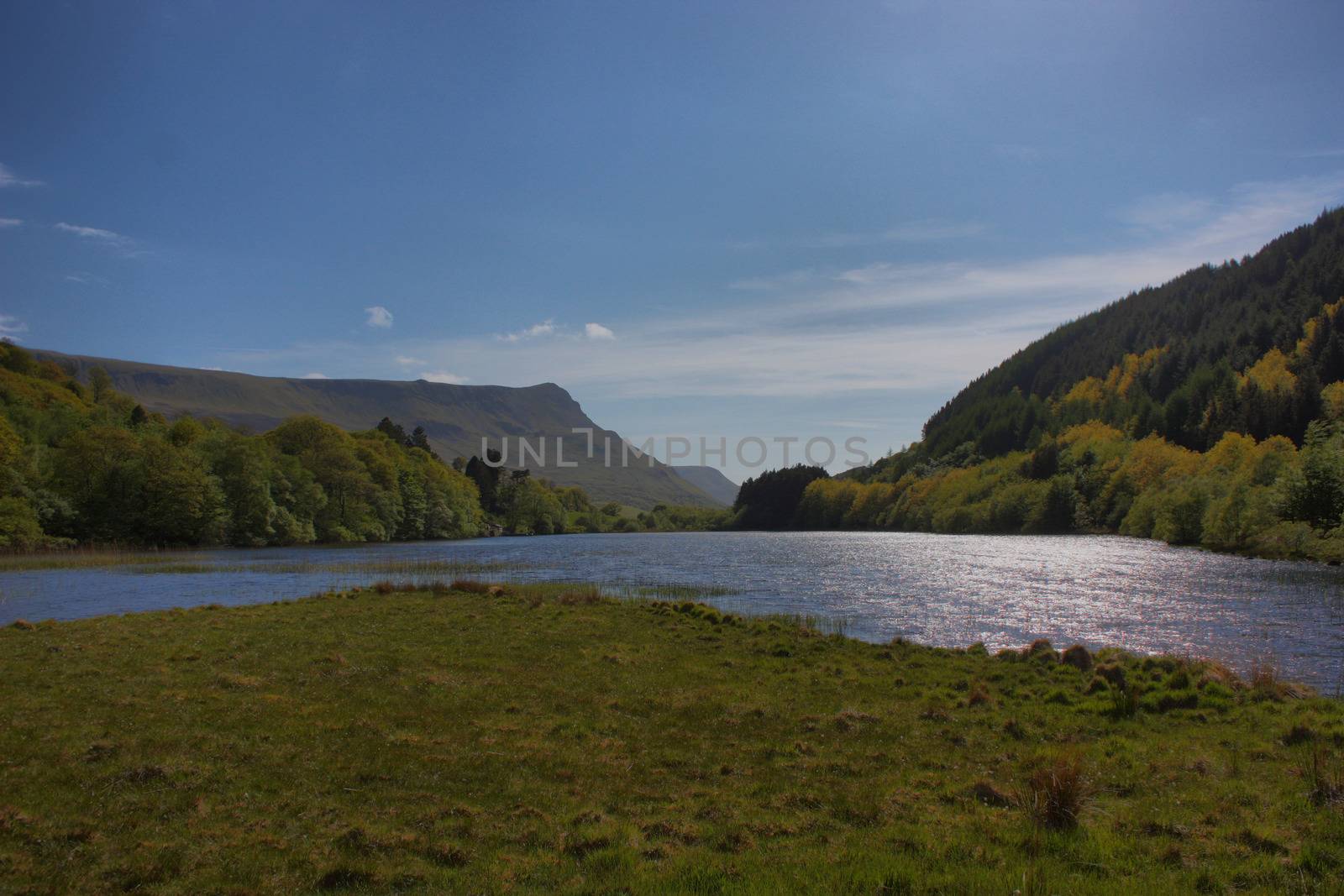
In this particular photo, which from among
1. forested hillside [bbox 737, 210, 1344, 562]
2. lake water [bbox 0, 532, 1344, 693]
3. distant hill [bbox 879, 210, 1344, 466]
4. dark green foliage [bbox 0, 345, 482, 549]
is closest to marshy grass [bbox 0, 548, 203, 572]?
lake water [bbox 0, 532, 1344, 693]

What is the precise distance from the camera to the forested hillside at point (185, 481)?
234 ft

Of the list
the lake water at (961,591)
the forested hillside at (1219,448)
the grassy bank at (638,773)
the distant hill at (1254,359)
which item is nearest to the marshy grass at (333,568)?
the lake water at (961,591)

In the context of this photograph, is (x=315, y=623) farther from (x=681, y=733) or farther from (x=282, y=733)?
(x=681, y=733)

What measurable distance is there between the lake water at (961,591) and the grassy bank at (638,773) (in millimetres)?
8864

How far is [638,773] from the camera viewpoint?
12.1 metres

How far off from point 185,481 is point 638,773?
83.7 meters

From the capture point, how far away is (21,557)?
56125 mm

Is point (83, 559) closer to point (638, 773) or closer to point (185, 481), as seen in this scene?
point (185, 481)

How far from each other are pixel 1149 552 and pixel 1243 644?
54.3 meters

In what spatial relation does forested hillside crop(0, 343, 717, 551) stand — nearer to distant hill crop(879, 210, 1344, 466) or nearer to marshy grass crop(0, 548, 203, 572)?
marshy grass crop(0, 548, 203, 572)

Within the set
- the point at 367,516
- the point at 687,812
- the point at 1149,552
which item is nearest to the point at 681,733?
the point at 687,812

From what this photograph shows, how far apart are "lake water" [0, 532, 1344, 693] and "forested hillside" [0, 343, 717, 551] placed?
11755 mm

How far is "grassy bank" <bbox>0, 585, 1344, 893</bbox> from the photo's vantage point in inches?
324

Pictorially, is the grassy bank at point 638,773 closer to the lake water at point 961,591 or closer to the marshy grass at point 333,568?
the lake water at point 961,591
